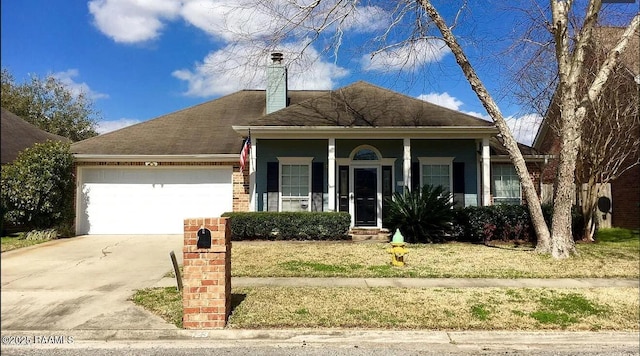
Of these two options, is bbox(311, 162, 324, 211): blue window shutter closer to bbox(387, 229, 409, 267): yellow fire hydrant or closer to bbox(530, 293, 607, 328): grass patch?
bbox(387, 229, 409, 267): yellow fire hydrant

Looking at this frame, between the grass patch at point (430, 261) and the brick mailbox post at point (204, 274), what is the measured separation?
2.51 m

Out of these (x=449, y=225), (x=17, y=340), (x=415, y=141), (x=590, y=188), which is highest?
(x=415, y=141)

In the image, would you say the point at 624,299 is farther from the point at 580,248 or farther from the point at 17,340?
the point at 17,340

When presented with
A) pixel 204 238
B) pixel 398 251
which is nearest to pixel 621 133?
pixel 398 251

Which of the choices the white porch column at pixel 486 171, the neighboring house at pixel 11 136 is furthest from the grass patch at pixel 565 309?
the white porch column at pixel 486 171

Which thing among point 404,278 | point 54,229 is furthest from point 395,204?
point 54,229

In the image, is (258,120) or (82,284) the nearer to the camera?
(82,284)

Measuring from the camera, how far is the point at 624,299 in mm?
6043

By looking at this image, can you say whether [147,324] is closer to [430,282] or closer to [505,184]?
[430,282]

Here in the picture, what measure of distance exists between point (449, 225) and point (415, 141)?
363 centimetres

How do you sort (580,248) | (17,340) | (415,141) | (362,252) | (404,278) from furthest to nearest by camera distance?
(415,141) < (580,248) < (362,252) < (404,278) < (17,340)

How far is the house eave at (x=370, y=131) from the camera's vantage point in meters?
12.8

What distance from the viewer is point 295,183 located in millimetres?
A: 13938

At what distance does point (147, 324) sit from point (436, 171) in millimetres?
11051
